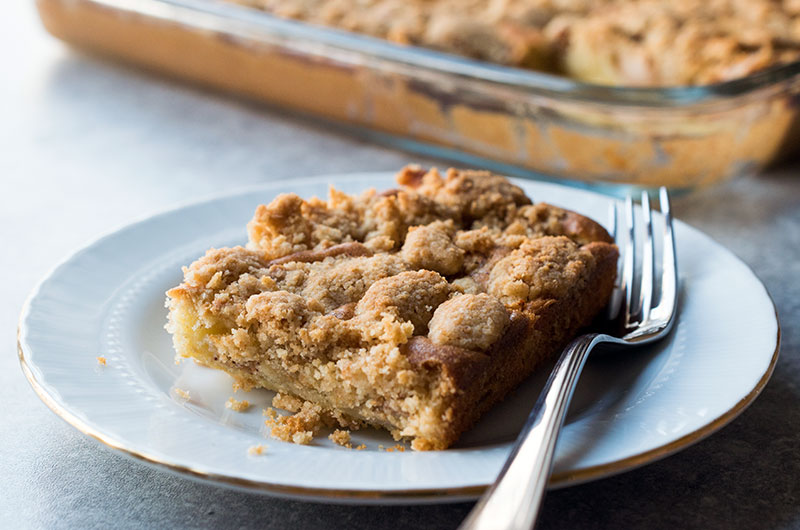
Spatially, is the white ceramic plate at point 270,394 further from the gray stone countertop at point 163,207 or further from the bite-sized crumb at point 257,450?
the gray stone countertop at point 163,207

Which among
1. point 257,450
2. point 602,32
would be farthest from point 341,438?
point 602,32

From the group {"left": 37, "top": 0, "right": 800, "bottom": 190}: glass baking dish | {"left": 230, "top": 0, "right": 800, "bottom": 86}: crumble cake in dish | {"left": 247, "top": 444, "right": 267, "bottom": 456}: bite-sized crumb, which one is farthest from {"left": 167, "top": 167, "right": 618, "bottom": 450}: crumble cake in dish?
{"left": 230, "top": 0, "right": 800, "bottom": 86}: crumble cake in dish

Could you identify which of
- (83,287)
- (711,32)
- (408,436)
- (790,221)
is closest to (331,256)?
(408,436)

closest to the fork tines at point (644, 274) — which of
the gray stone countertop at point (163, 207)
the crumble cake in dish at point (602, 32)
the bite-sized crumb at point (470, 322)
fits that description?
the gray stone countertop at point (163, 207)

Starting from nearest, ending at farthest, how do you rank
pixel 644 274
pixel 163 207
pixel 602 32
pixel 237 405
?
1. pixel 237 405
2. pixel 644 274
3. pixel 163 207
4. pixel 602 32

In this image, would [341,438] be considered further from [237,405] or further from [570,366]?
[570,366]

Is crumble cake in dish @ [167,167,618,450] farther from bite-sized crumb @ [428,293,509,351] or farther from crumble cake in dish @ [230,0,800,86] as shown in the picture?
crumble cake in dish @ [230,0,800,86]

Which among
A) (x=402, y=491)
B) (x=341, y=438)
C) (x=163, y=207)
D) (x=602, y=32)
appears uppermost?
(x=602, y=32)
